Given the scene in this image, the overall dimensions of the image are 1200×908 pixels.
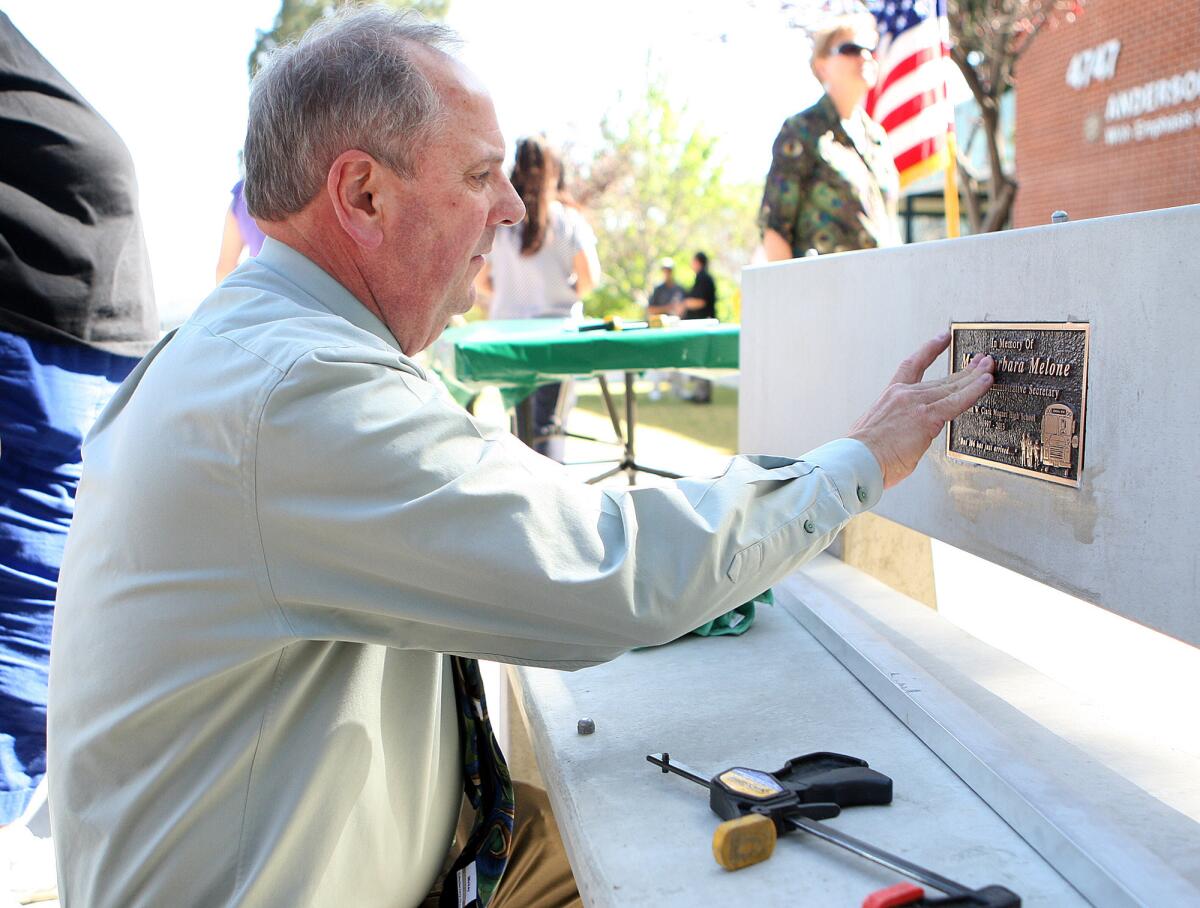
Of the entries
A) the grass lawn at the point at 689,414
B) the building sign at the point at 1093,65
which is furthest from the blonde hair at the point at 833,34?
the building sign at the point at 1093,65

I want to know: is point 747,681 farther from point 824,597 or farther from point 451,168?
point 451,168

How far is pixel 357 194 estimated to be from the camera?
4.24ft

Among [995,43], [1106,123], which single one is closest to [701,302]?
[995,43]

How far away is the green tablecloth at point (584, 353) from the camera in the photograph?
4.06m

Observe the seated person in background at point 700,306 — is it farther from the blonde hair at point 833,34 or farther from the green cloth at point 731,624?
the green cloth at point 731,624

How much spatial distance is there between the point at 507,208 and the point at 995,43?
13498 mm

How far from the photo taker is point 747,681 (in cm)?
154

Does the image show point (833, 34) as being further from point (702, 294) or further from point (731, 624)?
point (702, 294)

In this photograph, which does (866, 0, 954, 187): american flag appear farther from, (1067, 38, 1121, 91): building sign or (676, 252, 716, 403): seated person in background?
(676, 252, 716, 403): seated person in background

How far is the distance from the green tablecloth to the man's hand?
8.44 ft

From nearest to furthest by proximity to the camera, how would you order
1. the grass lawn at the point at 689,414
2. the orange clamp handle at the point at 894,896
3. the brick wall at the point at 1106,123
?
the orange clamp handle at the point at 894,896
the grass lawn at the point at 689,414
the brick wall at the point at 1106,123

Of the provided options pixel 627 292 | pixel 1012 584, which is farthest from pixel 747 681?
pixel 627 292

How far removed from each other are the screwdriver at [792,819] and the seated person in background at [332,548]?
0.17m

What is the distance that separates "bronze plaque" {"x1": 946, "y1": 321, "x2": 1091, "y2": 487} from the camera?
139 centimetres
